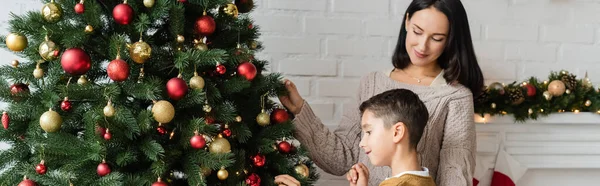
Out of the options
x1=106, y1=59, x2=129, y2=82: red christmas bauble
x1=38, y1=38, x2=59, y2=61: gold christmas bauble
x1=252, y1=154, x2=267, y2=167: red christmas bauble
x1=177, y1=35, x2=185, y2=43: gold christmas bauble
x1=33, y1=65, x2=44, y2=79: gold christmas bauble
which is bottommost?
x1=252, y1=154, x2=267, y2=167: red christmas bauble

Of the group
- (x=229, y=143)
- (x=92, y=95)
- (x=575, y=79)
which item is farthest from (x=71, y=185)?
(x=575, y=79)

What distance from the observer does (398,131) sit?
4.26 ft

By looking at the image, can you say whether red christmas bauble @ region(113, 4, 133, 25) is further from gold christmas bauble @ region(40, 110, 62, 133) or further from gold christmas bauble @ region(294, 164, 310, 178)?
gold christmas bauble @ region(294, 164, 310, 178)

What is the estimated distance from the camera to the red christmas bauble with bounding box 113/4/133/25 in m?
1.08

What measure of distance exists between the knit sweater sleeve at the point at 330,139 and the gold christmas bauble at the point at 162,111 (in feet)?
1.57

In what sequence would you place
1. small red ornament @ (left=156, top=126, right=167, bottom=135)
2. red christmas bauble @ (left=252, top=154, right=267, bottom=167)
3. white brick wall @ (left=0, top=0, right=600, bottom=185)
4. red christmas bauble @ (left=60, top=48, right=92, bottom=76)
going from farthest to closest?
white brick wall @ (left=0, top=0, right=600, bottom=185)
red christmas bauble @ (left=252, top=154, right=267, bottom=167)
small red ornament @ (left=156, top=126, right=167, bottom=135)
red christmas bauble @ (left=60, top=48, right=92, bottom=76)

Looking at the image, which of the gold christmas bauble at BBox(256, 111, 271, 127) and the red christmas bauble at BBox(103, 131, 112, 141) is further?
the gold christmas bauble at BBox(256, 111, 271, 127)

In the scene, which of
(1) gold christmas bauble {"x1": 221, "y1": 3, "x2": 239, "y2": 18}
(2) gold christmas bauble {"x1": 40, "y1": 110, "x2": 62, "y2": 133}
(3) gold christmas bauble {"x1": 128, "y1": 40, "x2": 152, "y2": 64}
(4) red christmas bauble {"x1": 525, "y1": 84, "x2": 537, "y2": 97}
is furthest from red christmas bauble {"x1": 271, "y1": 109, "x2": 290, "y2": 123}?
(4) red christmas bauble {"x1": 525, "y1": 84, "x2": 537, "y2": 97}

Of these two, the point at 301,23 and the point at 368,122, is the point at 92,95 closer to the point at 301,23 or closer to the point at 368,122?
the point at 368,122

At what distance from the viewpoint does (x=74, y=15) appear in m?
1.14

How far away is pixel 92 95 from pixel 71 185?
0.17 metres

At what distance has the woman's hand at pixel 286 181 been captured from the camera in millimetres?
1274

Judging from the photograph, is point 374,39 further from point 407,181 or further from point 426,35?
point 407,181

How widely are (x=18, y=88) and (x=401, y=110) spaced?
0.80 meters
